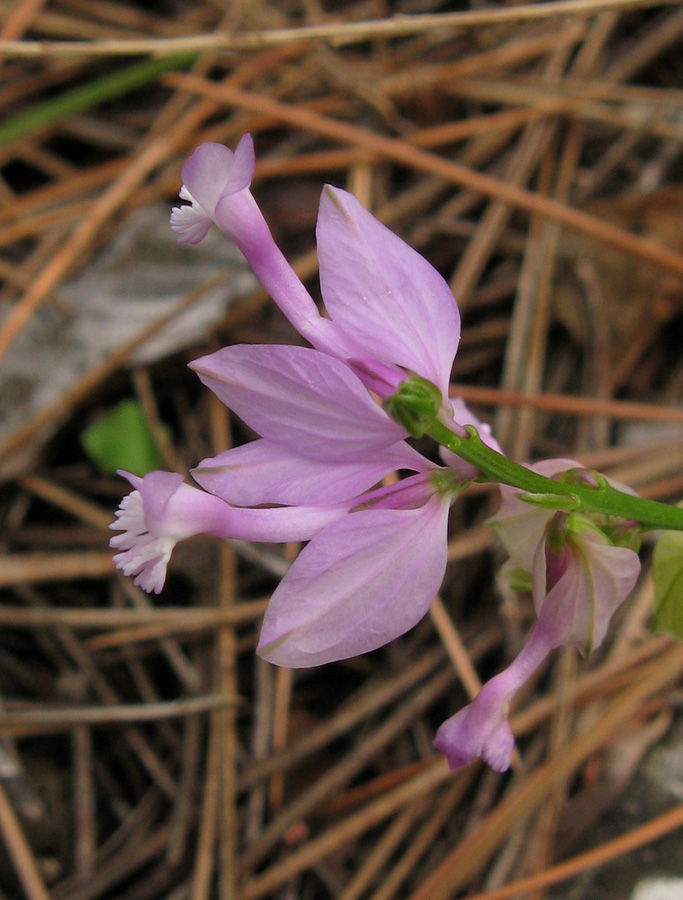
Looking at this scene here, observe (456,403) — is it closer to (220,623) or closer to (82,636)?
(220,623)

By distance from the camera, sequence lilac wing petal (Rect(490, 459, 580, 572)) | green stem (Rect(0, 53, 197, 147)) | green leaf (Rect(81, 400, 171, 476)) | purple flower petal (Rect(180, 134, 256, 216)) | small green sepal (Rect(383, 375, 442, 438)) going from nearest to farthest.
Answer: small green sepal (Rect(383, 375, 442, 438))
purple flower petal (Rect(180, 134, 256, 216))
lilac wing petal (Rect(490, 459, 580, 572))
green leaf (Rect(81, 400, 171, 476))
green stem (Rect(0, 53, 197, 147))

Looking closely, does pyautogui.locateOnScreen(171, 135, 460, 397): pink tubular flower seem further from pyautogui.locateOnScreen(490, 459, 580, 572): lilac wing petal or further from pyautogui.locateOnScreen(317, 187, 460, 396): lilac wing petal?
pyautogui.locateOnScreen(490, 459, 580, 572): lilac wing petal

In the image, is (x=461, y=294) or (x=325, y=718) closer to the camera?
(x=325, y=718)

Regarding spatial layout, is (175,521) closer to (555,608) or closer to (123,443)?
(555,608)

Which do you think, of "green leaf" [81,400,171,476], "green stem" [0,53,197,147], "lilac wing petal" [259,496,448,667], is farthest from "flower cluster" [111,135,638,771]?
"green stem" [0,53,197,147]

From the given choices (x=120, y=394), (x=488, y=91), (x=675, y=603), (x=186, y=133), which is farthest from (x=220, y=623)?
(x=488, y=91)

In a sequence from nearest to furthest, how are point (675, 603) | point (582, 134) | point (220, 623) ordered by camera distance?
1. point (675, 603)
2. point (220, 623)
3. point (582, 134)

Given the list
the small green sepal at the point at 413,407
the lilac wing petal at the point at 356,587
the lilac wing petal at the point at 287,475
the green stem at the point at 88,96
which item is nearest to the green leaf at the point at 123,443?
the green stem at the point at 88,96
